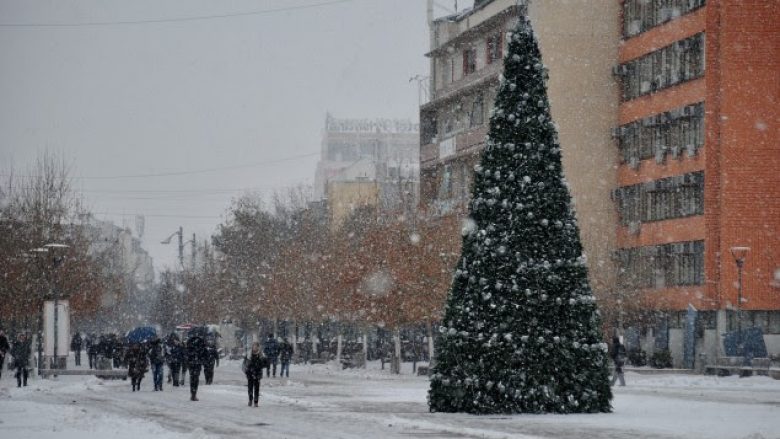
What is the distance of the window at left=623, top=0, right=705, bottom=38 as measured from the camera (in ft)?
202

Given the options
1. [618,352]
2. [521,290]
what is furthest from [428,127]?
[521,290]

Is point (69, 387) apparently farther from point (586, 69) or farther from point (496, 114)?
point (586, 69)

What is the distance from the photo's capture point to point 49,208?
219 feet

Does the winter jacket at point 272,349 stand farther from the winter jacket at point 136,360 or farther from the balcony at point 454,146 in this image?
the balcony at point 454,146

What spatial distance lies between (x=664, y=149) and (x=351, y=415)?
3760cm

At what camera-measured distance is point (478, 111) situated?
7244cm

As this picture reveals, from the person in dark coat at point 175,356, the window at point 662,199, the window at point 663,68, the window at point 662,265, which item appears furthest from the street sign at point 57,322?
the window at point 663,68

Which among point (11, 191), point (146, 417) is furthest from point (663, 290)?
point (146, 417)

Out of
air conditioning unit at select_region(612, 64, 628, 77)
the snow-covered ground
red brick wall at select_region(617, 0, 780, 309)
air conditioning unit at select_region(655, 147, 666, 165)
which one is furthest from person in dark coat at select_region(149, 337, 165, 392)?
air conditioning unit at select_region(612, 64, 628, 77)

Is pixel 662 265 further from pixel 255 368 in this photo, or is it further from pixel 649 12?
pixel 255 368

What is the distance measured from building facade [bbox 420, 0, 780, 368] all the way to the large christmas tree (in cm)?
2563

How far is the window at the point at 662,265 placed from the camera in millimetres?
60778

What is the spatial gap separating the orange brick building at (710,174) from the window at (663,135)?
77mm

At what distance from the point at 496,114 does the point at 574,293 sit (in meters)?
3.64
